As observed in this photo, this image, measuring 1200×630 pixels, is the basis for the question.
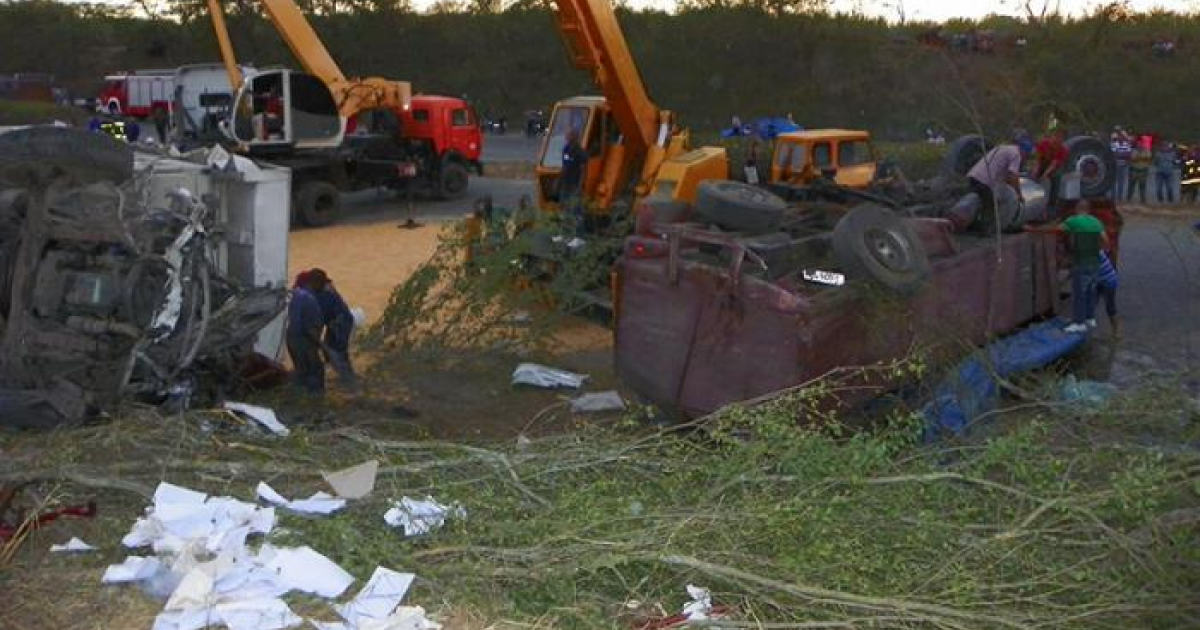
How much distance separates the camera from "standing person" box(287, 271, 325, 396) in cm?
843

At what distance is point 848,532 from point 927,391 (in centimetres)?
253

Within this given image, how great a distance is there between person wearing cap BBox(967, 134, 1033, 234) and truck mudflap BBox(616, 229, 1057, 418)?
3.19 feet

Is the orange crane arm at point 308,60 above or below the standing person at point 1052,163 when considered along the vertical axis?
above

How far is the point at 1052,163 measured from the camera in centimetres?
Result: 1083

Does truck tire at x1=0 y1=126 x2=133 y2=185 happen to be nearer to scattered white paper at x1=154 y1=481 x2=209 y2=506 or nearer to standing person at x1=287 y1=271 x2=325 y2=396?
standing person at x1=287 y1=271 x2=325 y2=396

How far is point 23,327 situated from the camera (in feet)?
22.2

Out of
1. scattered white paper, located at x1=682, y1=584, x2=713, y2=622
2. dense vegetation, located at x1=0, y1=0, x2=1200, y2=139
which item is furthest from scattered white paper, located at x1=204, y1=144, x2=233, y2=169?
dense vegetation, located at x1=0, y1=0, x2=1200, y2=139

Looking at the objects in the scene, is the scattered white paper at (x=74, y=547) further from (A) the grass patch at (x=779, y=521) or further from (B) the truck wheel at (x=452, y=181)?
(B) the truck wheel at (x=452, y=181)

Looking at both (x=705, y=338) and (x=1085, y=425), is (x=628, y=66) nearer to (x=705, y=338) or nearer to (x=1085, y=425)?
(x=705, y=338)

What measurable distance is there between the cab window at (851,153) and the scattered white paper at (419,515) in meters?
11.2

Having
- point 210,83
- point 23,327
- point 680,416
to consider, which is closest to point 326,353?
point 23,327

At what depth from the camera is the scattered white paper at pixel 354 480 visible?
16.7ft

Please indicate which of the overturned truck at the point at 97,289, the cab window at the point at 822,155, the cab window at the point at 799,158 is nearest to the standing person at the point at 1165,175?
the cab window at the point at 822,155

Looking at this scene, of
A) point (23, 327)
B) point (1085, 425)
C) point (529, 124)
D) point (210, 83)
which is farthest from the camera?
point (529, 124)
